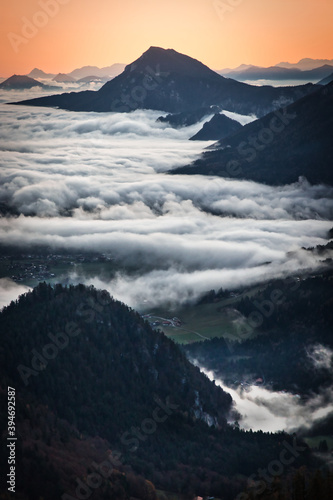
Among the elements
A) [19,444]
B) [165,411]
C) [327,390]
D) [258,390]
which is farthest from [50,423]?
[327,390]

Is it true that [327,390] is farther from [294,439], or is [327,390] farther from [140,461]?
[140,461]

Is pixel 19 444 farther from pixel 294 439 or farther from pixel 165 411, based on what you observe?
pixel 294 439

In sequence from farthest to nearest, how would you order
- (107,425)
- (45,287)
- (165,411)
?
1. (45,287)
2. (165,411)
3. (107,425)

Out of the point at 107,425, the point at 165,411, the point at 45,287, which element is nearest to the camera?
the point at 107,425

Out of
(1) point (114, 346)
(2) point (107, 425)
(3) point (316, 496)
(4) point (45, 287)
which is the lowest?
(3) point (316, 496)

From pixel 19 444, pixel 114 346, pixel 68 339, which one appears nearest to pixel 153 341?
pixel 114 346

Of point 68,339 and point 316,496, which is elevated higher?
point 68,339

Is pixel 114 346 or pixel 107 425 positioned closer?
pixel 107 425
